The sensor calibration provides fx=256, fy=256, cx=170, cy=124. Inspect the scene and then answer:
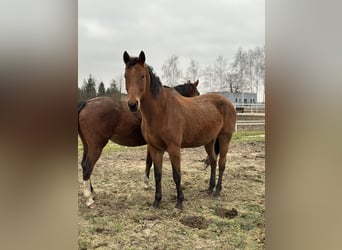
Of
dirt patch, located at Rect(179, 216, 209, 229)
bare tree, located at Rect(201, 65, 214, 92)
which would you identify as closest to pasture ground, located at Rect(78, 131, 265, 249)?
dirt patch, located at Rect(179, 216, 209, 229)

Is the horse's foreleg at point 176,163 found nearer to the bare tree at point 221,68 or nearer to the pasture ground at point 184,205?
the pasture ground at point 184,205

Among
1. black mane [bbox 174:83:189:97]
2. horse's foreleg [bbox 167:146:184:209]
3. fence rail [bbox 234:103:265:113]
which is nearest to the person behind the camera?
fence rail [bbox 234:103:265:113]

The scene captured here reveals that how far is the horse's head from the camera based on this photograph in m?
1.17

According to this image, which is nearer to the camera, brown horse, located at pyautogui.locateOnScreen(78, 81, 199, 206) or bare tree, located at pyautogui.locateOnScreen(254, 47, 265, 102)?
bare tree, located at pyautogui.locateOnScreen(254, 47, 265, 102)

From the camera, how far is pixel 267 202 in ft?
1.19

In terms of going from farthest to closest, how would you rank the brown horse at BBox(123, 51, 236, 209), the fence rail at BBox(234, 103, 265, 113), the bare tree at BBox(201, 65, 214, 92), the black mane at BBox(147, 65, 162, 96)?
the black mane at BBox(147, 65, 162, 96) → the brown horse at BBox(123, 51, 236, 209) → the bare tree at BBox(201, 65, 214, 92) → the fence rail at BBox(234, 103, 265, 113)

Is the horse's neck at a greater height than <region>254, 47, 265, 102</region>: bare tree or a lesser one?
lesser

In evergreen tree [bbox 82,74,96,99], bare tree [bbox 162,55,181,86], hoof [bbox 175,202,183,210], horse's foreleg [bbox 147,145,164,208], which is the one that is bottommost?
hoof [bbox 175,202,183,210]

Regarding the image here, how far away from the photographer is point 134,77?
1.22 metres

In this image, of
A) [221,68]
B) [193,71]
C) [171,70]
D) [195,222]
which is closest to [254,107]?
[221,68]

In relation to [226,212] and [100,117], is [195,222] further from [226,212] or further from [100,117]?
[100,117]

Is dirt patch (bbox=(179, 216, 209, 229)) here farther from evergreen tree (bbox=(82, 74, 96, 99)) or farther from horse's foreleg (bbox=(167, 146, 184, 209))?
A: evergreen tree (bbox=(82, 74, 96, 99))

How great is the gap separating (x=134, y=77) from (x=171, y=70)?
0.19 metres

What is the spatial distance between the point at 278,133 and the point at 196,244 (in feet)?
2.52
